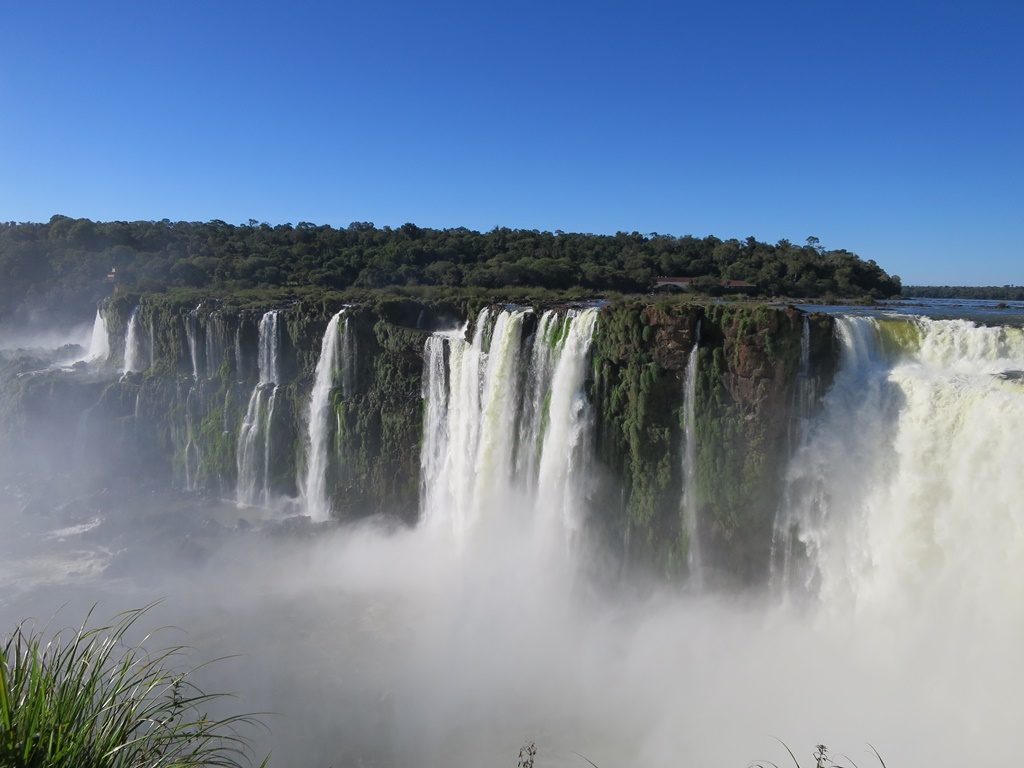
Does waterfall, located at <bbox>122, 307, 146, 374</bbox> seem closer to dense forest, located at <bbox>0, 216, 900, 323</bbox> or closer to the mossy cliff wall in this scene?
dense forest, located at <bbox>0, 216, 900, 323</bbox>

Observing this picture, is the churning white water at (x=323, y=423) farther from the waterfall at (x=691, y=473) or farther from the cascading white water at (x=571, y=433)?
the waterfall at (x=691, y=473)

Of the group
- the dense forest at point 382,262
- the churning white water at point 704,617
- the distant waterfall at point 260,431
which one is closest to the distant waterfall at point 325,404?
the distant waterfall at point 260,431

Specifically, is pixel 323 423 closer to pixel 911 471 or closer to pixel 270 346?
pixel 270 346

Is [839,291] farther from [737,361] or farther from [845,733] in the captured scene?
[845,733]

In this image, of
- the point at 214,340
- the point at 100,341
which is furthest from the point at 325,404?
the point at 100,341

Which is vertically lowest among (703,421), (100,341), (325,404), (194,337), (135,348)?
(325,404)

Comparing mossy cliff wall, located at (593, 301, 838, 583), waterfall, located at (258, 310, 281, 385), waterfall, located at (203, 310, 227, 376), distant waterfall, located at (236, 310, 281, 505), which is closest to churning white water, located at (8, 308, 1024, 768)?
mossy cliff wall, located at (593, 301, 838, 583)
